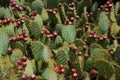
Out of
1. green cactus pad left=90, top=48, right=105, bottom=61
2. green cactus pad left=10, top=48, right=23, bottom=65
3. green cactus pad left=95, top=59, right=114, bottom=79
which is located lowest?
green cactus pad left=95, top=59, right=114, bottom=79

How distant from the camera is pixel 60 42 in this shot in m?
4.70

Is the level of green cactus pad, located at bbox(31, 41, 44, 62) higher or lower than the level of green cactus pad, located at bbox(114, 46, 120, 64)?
higher

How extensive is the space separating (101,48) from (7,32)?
52.1 inches

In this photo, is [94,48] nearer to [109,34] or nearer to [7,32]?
[109,34]

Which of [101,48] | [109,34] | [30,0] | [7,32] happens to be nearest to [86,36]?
[109,34]

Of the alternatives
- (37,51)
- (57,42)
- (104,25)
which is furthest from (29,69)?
(104,25)

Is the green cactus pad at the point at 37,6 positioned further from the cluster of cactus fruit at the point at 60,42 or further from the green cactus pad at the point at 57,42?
the green cactus pad at the point at 57,42

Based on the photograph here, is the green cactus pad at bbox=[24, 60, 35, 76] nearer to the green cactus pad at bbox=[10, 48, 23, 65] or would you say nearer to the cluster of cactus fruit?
the cluster of cactus fruit

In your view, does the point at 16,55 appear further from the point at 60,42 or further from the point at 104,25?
the point at 104,25

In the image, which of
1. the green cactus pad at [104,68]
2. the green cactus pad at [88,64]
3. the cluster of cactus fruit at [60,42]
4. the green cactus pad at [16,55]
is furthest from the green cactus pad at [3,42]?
the green cactus pad at [104,68]

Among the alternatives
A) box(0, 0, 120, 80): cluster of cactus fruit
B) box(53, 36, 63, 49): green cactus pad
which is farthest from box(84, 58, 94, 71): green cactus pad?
box(53, 36, 63, 49): green cactus pad

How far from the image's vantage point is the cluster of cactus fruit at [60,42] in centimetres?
408

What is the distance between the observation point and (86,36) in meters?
4.88

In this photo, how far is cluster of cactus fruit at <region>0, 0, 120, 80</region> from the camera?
13.4 feet
